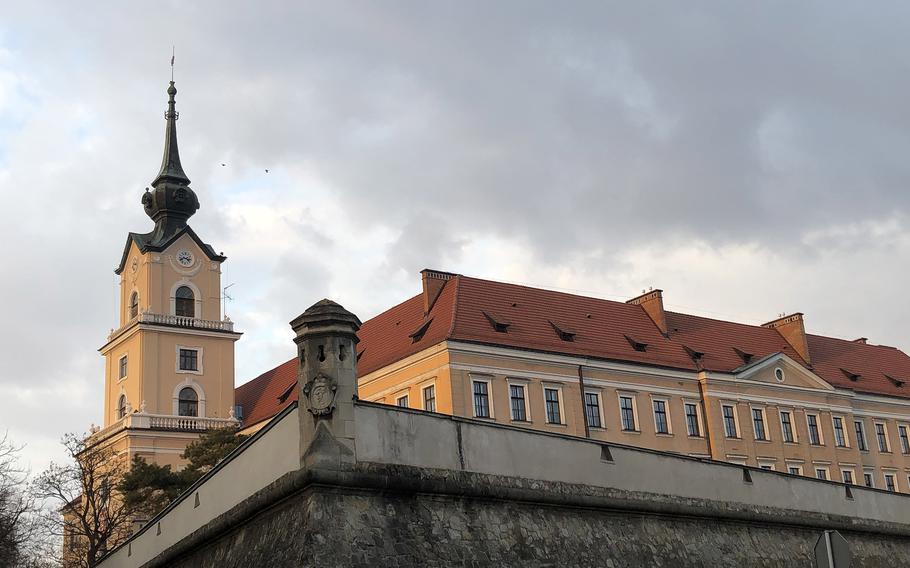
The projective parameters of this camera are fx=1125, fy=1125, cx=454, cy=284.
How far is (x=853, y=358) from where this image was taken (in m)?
62.2

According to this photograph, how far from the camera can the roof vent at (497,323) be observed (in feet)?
152

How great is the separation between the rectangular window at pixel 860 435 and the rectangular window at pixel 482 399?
920 inches

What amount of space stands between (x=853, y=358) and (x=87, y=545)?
41.5m

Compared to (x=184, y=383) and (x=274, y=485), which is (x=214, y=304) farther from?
(x=274, y=485)

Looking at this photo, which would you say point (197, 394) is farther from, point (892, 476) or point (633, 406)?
point (892, 476)

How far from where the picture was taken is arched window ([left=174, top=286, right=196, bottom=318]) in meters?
58.0

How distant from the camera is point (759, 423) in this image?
52.8 meters

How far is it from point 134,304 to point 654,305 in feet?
87.5

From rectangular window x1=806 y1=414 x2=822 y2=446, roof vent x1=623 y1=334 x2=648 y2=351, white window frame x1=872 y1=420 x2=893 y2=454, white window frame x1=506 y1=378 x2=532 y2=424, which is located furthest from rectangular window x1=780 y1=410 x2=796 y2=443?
→ white window frame x1=506 y1=378 x2=532 y2=424

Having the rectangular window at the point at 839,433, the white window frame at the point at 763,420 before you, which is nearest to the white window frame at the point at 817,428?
the rectangular window at the point at 839,433

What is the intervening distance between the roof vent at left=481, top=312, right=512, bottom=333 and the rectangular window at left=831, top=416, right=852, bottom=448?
780 inches

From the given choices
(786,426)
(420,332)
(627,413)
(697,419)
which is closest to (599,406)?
(627,413)

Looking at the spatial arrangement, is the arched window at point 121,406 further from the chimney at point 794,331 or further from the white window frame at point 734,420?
the chimney at point 794,331

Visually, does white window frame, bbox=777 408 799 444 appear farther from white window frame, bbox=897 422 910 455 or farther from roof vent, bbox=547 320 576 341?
roof vent, bbox=547 320 576 341
